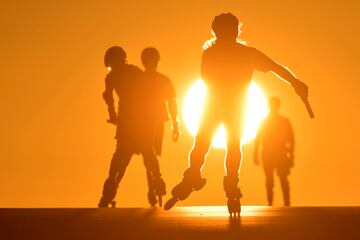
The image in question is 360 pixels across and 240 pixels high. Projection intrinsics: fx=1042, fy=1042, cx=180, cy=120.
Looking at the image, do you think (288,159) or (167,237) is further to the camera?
(288,159)

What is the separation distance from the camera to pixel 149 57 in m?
17.7

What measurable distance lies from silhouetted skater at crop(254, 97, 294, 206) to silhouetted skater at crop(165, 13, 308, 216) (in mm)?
12055

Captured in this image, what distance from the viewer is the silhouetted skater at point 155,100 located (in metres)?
17.4

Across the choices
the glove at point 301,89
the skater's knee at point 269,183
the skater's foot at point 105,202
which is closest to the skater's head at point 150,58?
the skater's foot at point 105,202

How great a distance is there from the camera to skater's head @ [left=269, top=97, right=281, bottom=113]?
81.4ft

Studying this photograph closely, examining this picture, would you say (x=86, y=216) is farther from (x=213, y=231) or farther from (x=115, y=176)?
(x=115, y=176)

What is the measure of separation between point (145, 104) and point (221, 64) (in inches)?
187

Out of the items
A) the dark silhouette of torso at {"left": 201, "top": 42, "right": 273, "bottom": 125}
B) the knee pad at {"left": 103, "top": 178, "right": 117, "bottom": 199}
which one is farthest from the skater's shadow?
the knee pad at {"left": 103, "top": 178, "right": 117, "bottom": 199}

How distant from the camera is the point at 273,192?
84.1 feet

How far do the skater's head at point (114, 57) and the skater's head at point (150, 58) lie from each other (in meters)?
0.58

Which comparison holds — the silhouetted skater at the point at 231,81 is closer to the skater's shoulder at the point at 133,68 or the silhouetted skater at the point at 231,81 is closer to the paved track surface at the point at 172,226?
the paved track surface at the point at 172,226

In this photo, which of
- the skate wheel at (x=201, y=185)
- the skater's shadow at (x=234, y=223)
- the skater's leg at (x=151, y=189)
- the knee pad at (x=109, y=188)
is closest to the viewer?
the skater's shadow at (x=234, y=223)

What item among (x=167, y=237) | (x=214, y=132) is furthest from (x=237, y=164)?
(x=167, y=237)

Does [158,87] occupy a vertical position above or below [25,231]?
→ above
